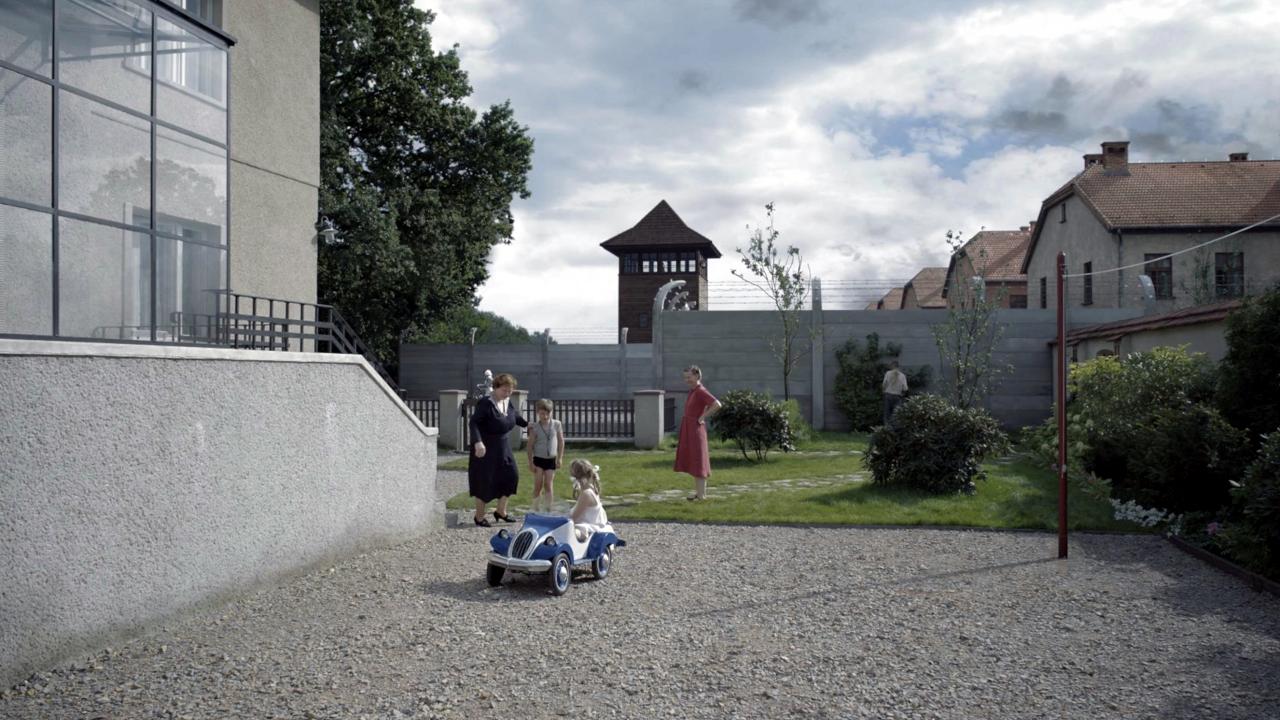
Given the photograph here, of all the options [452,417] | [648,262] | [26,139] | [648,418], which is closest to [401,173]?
[452,417]

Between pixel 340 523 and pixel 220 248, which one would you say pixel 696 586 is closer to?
pixel 340 523

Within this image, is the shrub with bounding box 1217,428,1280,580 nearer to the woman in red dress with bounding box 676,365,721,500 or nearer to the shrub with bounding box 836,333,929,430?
the woman in red dress with bounding box 676,365,721,500

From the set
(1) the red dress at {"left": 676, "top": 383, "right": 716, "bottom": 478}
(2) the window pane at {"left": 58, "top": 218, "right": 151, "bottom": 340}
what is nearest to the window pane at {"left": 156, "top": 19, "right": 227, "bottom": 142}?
(2) the window pane at {"left": 58, "top": 218, "right": 151, "bottom": 340}

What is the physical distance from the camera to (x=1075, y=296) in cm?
3625

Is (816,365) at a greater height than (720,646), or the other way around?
(816,365)

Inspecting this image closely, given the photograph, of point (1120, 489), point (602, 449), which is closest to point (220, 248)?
point (1120, 489)

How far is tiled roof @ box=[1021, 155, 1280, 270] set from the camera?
108ft

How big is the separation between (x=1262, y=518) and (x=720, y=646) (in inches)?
190

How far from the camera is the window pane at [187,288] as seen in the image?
765 centimetres

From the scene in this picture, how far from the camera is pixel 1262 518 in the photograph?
25.0 feet

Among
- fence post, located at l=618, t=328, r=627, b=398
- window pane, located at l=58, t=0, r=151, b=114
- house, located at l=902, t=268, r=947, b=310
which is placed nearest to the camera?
window pane, located at l=58, t=0, r=151, b=114

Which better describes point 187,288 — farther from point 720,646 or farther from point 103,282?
point 720,646

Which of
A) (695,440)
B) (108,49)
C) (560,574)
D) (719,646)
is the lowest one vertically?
(719,646)

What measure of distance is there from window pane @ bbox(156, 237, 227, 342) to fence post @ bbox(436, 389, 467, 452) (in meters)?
11.4
